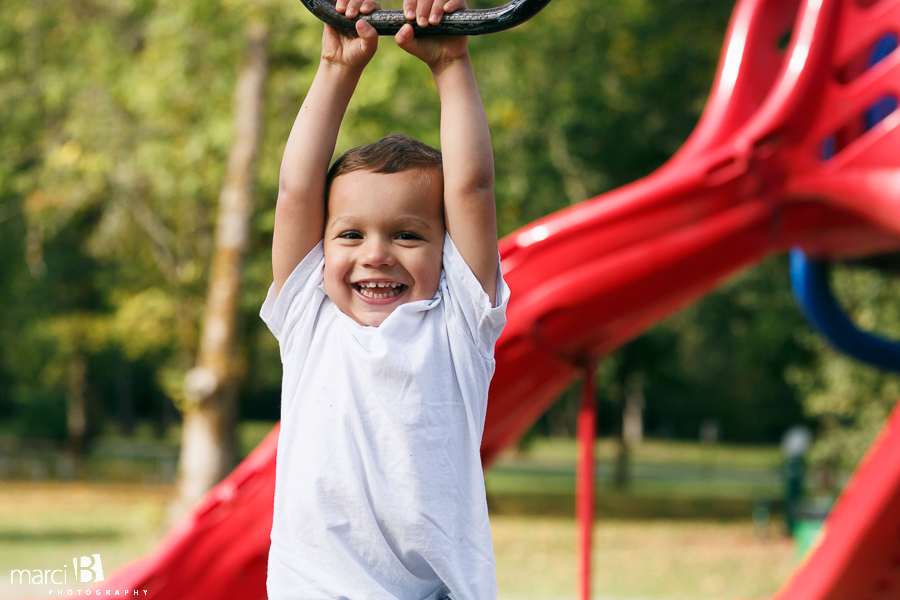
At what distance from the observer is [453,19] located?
1431 mm

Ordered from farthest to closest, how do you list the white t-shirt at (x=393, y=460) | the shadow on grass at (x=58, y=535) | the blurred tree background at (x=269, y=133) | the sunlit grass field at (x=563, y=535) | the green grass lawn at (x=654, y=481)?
the green grass lawn at (x=654, y=481) → the blurred tree background at (x=269, y=133) → the shadow on grass at (x=58, y=535) → the sunlit grass field at (x=563, y=535) → the white t-shirt at (x=393, y=460)

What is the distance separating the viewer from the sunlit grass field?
29.6ft

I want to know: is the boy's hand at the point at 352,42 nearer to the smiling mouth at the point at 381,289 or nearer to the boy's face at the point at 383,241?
the boy's face at the point at 383,241

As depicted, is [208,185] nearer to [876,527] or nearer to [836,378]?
[836,378]

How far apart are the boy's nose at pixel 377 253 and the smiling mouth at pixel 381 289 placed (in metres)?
0.04

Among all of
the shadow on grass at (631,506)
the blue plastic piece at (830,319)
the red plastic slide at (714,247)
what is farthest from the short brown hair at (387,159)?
the shadow on grass at (631,506)

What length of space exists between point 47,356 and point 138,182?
976 cm

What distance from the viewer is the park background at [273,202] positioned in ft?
32.5

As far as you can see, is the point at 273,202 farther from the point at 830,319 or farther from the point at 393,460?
the point at 393,460

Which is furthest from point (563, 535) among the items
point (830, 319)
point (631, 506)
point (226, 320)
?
point (830, 319)

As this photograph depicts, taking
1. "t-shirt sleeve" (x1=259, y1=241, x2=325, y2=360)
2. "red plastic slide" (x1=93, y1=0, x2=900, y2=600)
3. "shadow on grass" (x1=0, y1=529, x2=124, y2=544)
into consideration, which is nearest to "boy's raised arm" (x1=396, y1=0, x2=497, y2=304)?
"t-shirt sleeve" (x1=259, y1=241, x2=325, y2=360)

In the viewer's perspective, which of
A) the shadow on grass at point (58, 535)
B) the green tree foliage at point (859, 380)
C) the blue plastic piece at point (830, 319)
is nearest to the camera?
the blue plastic piece at point (830, 319)

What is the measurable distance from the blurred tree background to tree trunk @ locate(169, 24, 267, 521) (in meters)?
0.20

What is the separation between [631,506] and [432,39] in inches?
609
